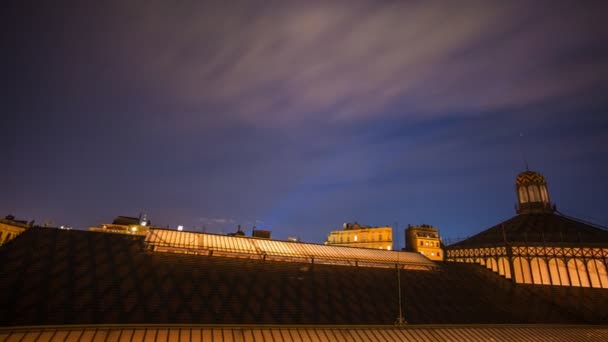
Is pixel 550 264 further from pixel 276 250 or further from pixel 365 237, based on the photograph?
pixel 365 237

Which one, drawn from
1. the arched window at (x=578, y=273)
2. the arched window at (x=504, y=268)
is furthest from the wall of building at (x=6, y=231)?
the arched window at (x=578, y=273)

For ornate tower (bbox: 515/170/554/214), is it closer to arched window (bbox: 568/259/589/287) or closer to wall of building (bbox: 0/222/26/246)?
arched window (bbox: 568/259/589/287)

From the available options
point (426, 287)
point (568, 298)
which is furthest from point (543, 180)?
point (426, 287)

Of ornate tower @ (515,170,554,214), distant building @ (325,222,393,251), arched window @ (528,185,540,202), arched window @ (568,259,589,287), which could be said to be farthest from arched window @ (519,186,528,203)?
distant building @ (325,222,393,251)

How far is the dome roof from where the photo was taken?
77.1 metres

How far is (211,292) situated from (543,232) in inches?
2406

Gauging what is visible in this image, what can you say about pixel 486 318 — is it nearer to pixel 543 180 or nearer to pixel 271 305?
pixel 271 305

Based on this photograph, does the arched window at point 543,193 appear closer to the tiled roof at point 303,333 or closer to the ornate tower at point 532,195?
the ornate tower at point 532,195

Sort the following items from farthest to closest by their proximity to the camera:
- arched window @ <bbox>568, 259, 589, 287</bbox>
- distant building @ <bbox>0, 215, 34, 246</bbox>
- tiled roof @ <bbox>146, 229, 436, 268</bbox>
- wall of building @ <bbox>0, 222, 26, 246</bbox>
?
distant building @ <bbox>0, 215, 34, 246</bbox>, wall of building @ <bbox>0, 222, 26, 246</bbox>, arched window @ <bbox>568, 259, 589, 287</bbox>, tiled roof @ <bbox>146, 229, 436, 268</bbox>

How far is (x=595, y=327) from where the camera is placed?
139 ft

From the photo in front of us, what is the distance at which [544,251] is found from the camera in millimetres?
55938

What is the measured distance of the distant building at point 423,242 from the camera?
140 meters

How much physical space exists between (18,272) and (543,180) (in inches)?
3808

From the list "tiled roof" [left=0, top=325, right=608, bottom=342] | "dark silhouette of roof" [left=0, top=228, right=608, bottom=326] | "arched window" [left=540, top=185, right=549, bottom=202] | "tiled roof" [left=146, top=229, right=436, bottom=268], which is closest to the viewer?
"tiled roof" [left=0, top=325, right=608, bottom=342]
